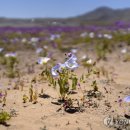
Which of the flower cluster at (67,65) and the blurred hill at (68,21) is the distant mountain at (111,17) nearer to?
the blurred hill at (68,21)

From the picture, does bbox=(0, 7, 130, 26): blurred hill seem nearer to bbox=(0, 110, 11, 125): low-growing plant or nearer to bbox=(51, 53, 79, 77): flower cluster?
bbox=(51, 53, 79, 77): flower cluster

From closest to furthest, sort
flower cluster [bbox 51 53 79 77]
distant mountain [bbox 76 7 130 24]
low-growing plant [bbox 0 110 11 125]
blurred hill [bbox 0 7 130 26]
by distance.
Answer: low-growing plant [bbox 0 110 11 125]
flower cluster [bbox 51 53 79 77]
blurred hill [bbox 0 7 130 26]
distant mountain [bbox 76 7 130 24]

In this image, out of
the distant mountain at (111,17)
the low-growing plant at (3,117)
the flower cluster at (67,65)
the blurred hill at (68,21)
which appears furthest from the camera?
the distant mountain at (111,17)

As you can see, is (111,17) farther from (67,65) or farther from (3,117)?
(3,117)

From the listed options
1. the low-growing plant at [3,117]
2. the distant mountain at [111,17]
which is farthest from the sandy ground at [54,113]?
the distant mountain at [111,17]

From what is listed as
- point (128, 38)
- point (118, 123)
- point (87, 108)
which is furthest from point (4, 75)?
point (128, 38)

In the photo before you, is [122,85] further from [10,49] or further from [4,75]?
[10,49]

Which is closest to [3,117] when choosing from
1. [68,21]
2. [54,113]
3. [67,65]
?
[54,113]

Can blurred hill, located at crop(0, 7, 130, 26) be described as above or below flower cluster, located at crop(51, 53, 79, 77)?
above

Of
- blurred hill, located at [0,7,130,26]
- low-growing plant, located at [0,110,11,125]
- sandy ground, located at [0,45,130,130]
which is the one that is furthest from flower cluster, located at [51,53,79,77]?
blurred hill, located at [0,7,130,26]

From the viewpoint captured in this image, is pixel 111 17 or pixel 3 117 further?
pixel 111 17

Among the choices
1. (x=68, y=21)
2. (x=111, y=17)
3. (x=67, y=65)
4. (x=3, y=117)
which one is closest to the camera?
(x=3, y=117)
